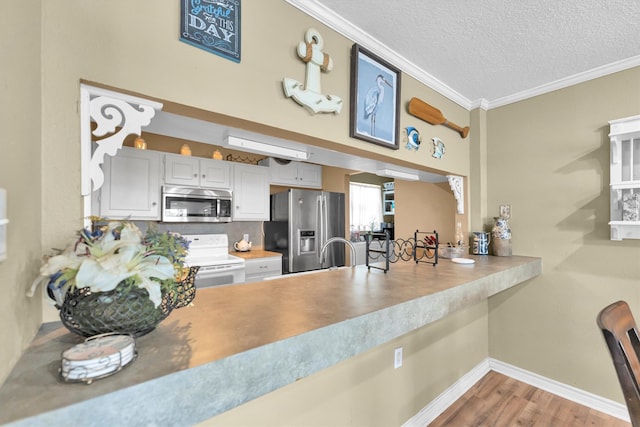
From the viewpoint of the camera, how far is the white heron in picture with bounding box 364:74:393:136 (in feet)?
5.40

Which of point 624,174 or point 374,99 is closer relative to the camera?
point 374,99

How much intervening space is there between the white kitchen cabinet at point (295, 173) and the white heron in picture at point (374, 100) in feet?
7.35

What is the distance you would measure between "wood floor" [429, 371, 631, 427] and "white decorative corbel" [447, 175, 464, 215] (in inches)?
58.3

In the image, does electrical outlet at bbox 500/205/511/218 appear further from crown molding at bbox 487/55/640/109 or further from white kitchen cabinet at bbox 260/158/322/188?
white kitchen cabinet at bbox 260/158/322/188

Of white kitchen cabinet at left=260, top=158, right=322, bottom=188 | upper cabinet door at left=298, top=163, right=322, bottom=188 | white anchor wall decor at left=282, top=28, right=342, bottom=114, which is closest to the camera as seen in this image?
white anchor wall decor at left=282, top=28, right=342, bottom=114

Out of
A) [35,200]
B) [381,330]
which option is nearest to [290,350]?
[381,330]

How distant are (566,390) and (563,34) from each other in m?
2.48

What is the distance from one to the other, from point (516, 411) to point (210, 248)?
3.11 m

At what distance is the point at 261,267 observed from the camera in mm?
3197

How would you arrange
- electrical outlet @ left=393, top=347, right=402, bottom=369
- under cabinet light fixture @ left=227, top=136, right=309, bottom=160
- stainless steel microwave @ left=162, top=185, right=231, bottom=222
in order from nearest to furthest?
under cabinet light fixture @ left=227, top=136, right=309, bottom=160
electrical outlet @ left=393, top=347, right=402, bottom=369
stainless steel microwave @ left=162, top=185, right=231, bottom=222

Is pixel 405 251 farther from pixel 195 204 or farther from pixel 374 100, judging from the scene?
pixel 195 204

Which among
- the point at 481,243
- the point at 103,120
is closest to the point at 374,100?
the point at 103,120

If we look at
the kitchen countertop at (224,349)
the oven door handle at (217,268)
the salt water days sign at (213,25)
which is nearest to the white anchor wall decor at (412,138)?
the kitchen countertop at (224,349)

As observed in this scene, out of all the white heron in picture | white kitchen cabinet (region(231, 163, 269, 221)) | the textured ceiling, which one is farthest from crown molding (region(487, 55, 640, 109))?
white kitchen cabinet (region(231, 163, 269, 221))
